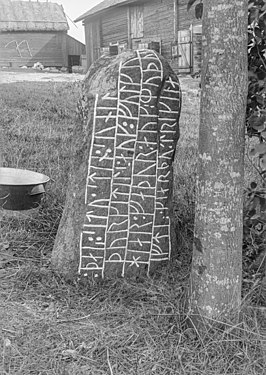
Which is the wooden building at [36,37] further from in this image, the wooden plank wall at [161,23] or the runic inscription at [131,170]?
the runic inscription at [131,170]

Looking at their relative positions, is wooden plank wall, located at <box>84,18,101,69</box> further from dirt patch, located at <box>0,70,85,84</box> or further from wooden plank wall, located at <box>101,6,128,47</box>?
dirt patch, located at <box>0,70,85,84</box>

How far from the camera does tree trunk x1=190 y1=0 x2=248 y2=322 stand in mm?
2068

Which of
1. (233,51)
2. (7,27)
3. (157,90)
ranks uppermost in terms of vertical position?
(7,27)

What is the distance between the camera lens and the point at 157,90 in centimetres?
287

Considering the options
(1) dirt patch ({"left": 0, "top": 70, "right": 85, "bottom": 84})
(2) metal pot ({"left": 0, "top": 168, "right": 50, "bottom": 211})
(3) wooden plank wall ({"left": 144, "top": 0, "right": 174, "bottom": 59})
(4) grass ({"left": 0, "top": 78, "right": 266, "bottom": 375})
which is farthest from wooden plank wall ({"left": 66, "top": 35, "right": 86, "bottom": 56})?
(4) grass ({"left": 0, "top": 78, "right": 266, "bottom": 375})

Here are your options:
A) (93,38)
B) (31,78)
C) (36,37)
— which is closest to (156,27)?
(31,78)

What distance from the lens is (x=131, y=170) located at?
2879 millimetres

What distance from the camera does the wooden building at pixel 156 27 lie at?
12.6 meters

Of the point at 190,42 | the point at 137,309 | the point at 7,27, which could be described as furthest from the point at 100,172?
the point at 7,27

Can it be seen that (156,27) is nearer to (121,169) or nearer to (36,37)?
(36,37)

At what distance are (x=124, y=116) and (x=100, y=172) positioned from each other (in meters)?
0.36

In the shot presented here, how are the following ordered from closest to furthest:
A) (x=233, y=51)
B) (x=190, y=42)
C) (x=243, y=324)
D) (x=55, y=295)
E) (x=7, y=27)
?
(x=233, y=51)
(x=243, y=324)
(x=55, y=295)
(x=190, y=42)
(x=7, y=27)

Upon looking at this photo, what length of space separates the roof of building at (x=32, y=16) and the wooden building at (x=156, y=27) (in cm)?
181

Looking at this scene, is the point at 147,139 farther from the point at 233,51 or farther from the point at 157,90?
the point at 233,51
